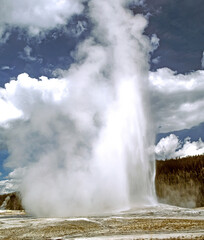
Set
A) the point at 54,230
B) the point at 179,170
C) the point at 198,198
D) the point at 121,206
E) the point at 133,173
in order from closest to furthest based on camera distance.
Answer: the point at 54,230
the point at 121,206
the point at 133,173
the point at 198,198
the point at 179,170

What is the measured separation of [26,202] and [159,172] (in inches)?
1920

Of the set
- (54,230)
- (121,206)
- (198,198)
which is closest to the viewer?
(54,230)

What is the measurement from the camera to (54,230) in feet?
84.8

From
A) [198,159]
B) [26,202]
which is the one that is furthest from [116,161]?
[198,159]

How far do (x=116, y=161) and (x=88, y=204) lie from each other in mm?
10808

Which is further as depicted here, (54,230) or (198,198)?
(198,198)

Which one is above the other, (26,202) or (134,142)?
(134,142)

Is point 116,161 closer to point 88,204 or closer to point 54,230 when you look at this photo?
point 88,204

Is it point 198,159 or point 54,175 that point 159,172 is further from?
point 54,175

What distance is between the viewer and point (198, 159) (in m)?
89.5

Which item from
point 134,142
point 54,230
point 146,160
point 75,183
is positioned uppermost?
point 134,142

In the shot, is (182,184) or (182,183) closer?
(182,184)

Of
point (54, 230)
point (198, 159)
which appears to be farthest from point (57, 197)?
point (198, 159)

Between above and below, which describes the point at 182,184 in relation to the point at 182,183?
below
